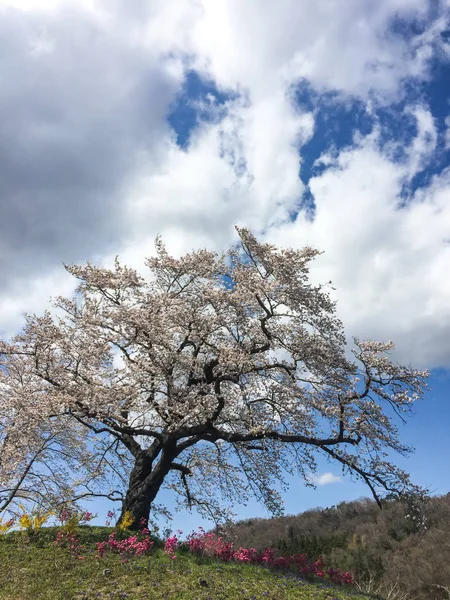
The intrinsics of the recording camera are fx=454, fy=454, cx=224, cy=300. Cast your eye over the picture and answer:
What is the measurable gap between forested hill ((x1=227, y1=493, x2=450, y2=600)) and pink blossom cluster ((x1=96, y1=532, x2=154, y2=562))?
5.26 metres

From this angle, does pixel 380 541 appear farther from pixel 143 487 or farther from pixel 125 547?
pixel 125 547

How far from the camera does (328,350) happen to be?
50.1 ft

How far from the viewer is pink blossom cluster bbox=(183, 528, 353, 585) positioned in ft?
42.3

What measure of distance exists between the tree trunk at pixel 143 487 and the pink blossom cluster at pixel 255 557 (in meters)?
2.10

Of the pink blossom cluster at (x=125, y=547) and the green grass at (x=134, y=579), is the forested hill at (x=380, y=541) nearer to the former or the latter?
the green grass at (x=134, y=579)

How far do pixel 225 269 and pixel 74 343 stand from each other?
21.1 ft

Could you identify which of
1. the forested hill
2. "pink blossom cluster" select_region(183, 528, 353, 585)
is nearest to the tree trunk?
"pink blossom cluster" select_region(183, 528, 353, 585)

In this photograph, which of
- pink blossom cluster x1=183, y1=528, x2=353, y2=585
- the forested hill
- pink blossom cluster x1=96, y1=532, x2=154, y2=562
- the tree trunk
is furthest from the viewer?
the forested hill

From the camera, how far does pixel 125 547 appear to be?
12148mm

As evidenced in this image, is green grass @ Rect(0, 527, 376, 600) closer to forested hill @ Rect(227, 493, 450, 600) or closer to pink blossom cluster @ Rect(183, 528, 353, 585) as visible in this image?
pink blossom cluster @ Rect(183, 528, 353, 585)

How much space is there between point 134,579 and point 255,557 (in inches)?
166

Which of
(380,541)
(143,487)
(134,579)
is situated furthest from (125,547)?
(380,541)

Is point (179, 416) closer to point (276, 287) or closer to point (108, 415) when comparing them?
point (108, 415)

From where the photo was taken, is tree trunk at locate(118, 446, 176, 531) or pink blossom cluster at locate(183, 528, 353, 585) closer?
pink blossom cluster at locate(183, 528, 353, 585)
